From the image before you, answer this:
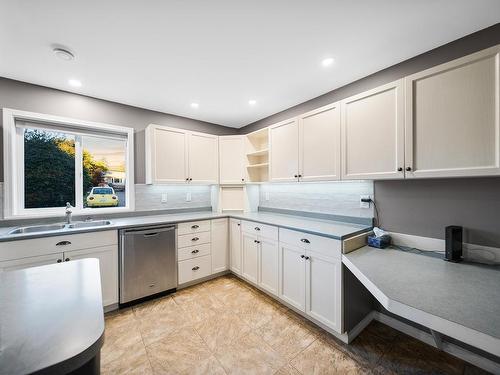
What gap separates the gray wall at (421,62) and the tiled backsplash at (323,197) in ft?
3.36

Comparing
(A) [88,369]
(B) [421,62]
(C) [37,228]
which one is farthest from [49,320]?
(B) [421,62]

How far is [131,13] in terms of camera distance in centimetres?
142

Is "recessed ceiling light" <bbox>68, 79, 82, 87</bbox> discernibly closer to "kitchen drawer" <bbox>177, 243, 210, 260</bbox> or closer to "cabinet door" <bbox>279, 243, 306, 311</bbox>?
"kitchen drawer" <bbox>177, 243, 210, 260</bbox>

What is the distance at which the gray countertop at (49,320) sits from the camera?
512 millimetres

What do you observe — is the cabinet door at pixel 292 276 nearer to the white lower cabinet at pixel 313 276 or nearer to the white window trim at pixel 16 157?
the white lower cabinet at pixel 313 276

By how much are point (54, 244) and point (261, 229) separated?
2.10 m

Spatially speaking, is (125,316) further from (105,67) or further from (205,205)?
(105,67)

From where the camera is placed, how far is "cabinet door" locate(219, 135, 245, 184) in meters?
3.45

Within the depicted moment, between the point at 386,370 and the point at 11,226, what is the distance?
12.2 feet

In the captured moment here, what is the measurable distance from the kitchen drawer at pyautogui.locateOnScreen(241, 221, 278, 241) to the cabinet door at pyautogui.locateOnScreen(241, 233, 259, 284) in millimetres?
82

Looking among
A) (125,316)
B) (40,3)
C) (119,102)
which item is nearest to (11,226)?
(125,316)

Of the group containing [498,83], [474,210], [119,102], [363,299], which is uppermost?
[119,102]

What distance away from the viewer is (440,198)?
175 cm

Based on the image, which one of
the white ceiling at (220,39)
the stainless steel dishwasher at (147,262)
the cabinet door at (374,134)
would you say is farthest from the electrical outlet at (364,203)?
the stainless steel dishwasher at (147,262)
